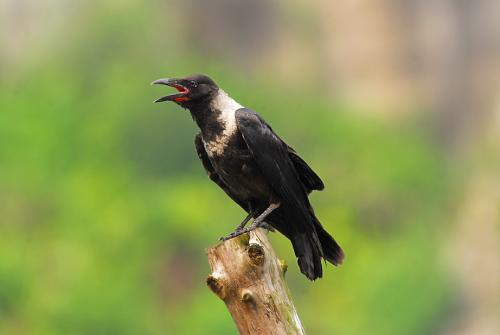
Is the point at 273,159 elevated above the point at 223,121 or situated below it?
below

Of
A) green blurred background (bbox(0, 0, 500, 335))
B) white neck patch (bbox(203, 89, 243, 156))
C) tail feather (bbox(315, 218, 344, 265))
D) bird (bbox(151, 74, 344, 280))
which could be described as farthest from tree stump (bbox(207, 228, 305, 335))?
green blurred background (bbox(0, 0, 500, 335))

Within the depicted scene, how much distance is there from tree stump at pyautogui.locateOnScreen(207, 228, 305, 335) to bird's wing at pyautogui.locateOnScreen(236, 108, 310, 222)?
0.86 metres

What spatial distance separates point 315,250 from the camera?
7.44 meters

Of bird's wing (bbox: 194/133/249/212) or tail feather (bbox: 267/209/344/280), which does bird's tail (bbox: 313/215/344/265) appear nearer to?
tail feather (bbox: 267/209/344/280)

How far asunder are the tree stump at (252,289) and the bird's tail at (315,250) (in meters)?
0.67

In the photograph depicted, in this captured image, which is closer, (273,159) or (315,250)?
(315,250)

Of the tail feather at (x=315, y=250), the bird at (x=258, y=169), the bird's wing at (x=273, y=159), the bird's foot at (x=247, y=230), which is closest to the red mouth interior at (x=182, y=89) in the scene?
the bird at (x=258, y=169)

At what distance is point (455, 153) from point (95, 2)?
22.4 metres

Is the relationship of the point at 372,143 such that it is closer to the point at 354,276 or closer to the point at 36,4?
the point at 354,276

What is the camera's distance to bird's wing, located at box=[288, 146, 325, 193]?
760 centimetres

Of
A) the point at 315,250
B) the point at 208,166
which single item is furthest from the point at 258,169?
the point at 315,250

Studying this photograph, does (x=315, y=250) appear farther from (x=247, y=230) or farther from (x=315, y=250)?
(x=247, y=230)

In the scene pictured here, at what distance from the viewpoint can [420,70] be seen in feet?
186

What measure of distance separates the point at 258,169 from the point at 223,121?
351mm
